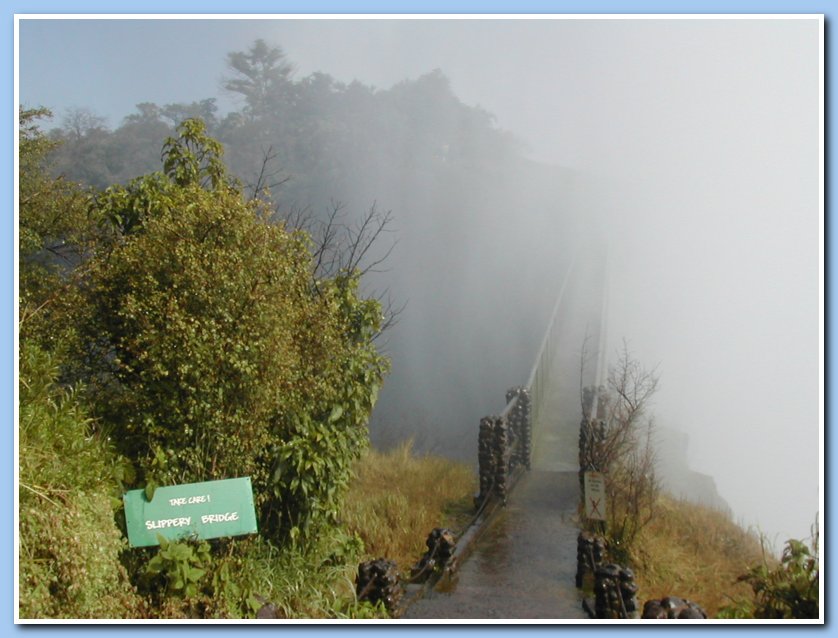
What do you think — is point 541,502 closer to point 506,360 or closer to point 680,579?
point 680,579

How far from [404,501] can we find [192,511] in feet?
15.6

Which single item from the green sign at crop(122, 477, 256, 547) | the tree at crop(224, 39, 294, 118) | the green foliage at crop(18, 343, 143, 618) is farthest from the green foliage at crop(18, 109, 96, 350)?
the green sign at crop(122, 477, 256, 547)

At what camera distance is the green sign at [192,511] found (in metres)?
8.16

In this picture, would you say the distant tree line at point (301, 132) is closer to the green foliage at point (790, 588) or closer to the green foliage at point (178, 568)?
the green foliage at point (178, 568)

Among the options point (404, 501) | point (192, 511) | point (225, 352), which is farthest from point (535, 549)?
point (225, 352)

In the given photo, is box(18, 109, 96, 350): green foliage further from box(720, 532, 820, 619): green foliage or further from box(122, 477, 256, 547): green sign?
box(720, 532, 820, 619): green foliage

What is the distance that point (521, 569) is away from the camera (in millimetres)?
10992

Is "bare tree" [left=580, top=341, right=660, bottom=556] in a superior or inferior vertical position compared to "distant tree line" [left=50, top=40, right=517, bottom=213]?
inferior

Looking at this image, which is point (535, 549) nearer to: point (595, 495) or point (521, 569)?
point (521, 569)

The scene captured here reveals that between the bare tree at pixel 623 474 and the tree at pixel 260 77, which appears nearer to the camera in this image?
the tree at pixel 260 77

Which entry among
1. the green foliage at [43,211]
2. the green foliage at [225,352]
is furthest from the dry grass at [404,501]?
the green foliage at [43,211]

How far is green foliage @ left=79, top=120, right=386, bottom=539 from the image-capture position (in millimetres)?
8641

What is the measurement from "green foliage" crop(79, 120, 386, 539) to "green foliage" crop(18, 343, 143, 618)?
54 cm

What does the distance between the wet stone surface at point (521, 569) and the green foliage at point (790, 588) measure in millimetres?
1719
